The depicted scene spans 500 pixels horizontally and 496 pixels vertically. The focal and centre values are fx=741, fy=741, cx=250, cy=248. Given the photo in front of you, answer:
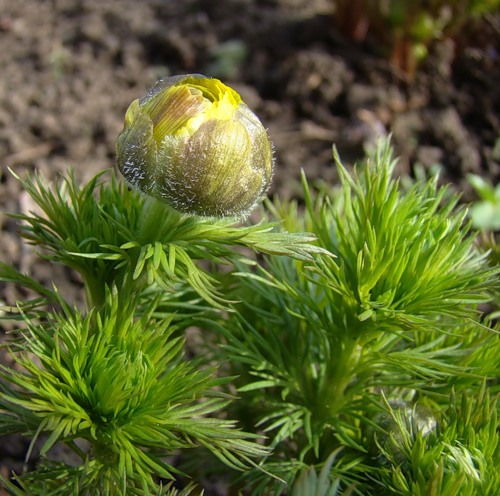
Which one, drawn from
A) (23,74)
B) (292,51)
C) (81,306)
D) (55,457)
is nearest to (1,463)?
(55,457)

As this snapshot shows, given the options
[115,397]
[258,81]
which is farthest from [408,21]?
[115,397]

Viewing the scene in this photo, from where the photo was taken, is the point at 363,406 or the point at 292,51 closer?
the point at 363,406

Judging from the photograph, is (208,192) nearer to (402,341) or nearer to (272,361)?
(272,361)

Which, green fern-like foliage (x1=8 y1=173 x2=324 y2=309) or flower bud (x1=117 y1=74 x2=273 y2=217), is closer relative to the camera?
flower bud (x1=117 y1=74 x2=273 y2=217)

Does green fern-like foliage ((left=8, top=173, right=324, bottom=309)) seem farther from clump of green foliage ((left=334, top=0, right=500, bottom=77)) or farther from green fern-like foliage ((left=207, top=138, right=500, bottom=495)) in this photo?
clump of green foliage ((left=334, top=0, right=500, bottom=77))

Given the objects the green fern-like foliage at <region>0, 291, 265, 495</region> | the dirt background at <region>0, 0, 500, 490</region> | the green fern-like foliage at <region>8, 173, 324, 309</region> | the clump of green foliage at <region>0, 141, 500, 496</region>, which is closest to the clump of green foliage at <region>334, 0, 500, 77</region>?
the dirt background at <region>0, 0, 500, 490</region>

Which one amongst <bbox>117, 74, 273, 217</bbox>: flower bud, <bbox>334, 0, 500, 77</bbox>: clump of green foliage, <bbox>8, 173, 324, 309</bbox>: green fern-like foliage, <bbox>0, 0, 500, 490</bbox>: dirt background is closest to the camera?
<bbox>117, 74, 273, 217</bbox>: flower bud
